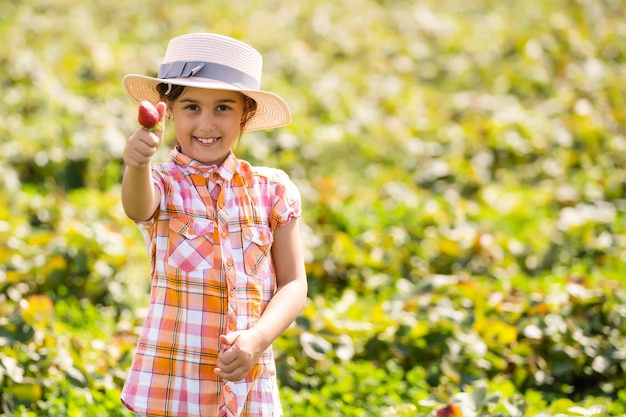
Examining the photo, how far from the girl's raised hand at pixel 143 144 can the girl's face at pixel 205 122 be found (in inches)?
10.1

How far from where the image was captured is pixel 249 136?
674 centimetres

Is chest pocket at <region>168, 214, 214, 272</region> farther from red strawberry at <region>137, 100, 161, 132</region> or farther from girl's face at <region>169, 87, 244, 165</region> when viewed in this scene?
red strawberry at <region>137, 100, 161, 132</region>

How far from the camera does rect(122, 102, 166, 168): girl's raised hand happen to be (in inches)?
82.8

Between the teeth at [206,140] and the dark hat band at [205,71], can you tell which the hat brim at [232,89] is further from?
the teeth at [206,140]

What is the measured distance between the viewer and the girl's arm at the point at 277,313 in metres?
2.23

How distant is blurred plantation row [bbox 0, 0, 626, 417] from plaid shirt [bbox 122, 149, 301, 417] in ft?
2.26

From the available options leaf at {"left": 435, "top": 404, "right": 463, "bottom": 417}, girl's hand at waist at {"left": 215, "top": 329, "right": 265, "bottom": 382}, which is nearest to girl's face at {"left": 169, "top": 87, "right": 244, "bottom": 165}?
girl's hand at waist at {"left": 215, "top": 329, "right": 265, "bottom": 382}

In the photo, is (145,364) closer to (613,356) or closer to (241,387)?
(241,387)

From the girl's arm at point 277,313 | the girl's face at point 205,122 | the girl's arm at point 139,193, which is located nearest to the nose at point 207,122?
the girl's face at point 205,122

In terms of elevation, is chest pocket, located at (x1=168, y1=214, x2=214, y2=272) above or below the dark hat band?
below

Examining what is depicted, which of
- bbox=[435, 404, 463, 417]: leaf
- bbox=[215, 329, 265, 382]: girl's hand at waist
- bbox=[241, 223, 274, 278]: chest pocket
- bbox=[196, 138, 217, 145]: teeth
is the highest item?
bbox=[196, 138, 217, 145]: teeth

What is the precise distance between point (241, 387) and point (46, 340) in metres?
1.54

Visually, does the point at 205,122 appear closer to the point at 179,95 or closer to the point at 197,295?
the point at 179,95

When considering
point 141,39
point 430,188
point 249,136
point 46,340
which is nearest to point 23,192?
point 249,136
